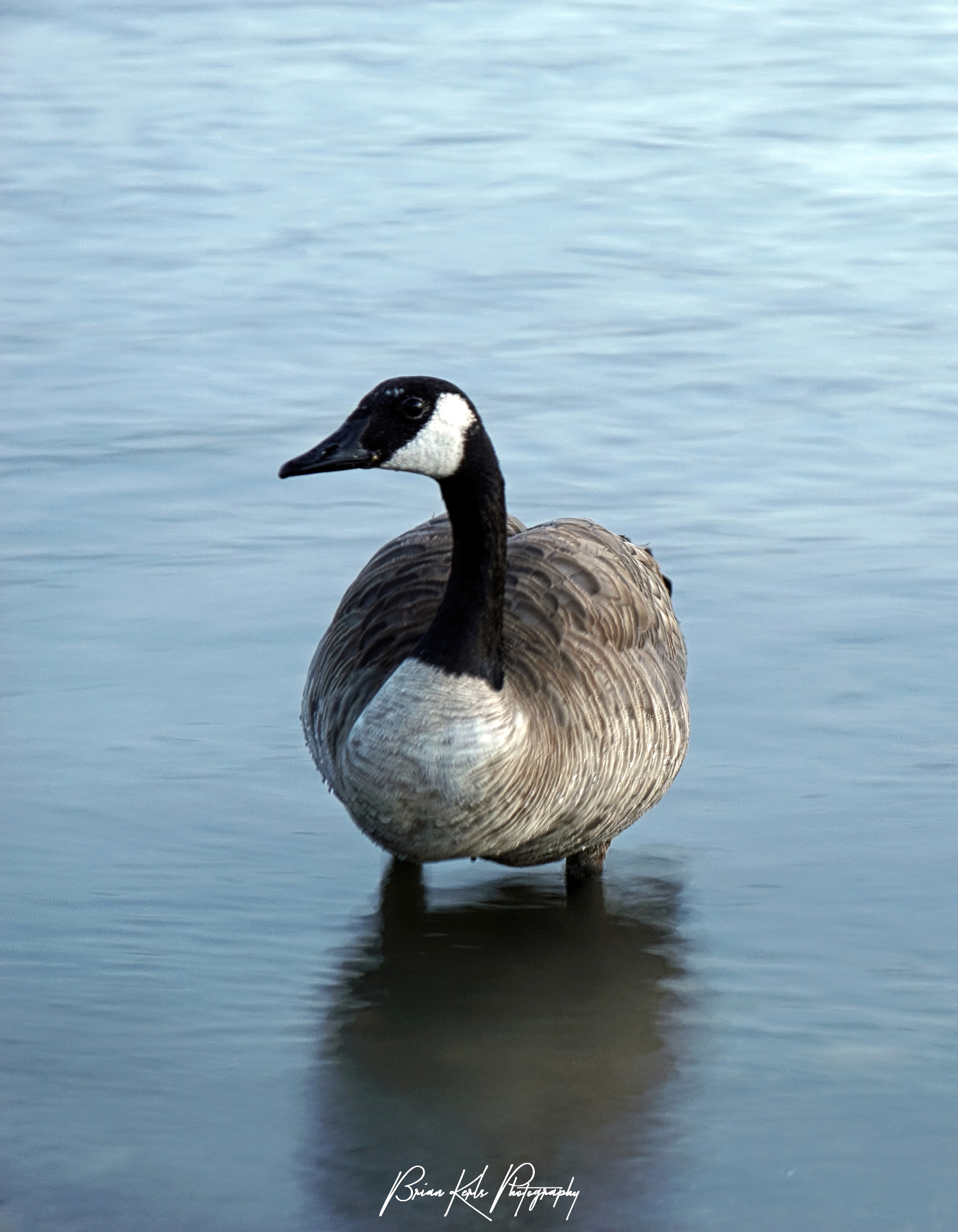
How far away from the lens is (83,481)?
789 centimetres

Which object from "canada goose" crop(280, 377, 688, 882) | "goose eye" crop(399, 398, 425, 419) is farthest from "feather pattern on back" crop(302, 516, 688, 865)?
"goose eye" crop(399, 398, 425, 419)

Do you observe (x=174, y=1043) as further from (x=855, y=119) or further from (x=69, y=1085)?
(x=855, y=119)

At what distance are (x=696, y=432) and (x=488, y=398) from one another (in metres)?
0.96

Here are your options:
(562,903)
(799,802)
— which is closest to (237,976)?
(562,903)

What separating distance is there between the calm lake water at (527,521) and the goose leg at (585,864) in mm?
89

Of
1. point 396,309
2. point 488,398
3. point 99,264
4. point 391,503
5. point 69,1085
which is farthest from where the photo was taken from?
point 99,264

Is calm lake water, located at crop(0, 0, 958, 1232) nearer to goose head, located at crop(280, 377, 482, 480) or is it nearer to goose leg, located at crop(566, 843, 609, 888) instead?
goose leg, located at crop(566, 843, 609, 888)

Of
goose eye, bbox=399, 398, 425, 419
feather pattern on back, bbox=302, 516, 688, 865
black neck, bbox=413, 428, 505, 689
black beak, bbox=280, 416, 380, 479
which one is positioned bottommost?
feather pattern on back, bbox=302, 516, 688, 865

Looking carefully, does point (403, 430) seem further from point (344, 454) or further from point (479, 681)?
point (479, 681)

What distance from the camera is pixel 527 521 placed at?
746 cm

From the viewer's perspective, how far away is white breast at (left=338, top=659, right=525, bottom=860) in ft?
15.3

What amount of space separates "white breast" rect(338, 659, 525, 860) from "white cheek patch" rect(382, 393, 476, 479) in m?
0.49

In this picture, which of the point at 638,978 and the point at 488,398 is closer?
the point at 638,978

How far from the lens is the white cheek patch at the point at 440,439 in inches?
186
